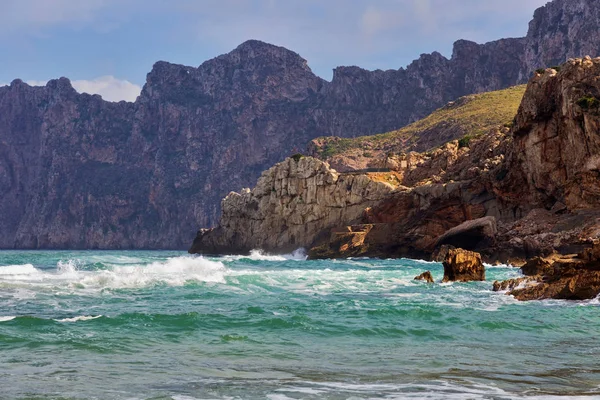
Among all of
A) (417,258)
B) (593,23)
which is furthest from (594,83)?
(593,23)

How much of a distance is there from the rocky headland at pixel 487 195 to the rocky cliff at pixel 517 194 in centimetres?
10

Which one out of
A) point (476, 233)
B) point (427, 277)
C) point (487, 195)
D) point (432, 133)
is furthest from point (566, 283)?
point (432, 133)

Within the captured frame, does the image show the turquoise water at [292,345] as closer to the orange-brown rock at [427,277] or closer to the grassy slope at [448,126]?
the orange-brown rock at [427,277]

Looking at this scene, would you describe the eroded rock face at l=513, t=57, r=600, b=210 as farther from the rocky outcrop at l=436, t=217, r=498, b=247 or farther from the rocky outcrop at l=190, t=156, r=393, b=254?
the rocky outcrop at l=190, t=156, r=393, b=254

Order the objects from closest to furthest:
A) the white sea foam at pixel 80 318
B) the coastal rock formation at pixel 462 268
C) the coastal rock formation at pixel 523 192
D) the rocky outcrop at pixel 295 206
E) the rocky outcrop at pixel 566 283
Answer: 1. the white sea foam at pixel 80 318
2. the rocky outcrop at pixel 566 283
3. the coastal rock formation at pixel 462 268
4. the coastal rock formation at pixel 523 192
5. the rocky outcrop at pixel 295 206

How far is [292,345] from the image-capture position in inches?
761

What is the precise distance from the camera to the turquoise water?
45.4 feet

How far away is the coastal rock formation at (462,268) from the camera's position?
39188mm

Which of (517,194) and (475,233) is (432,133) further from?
(475,233)

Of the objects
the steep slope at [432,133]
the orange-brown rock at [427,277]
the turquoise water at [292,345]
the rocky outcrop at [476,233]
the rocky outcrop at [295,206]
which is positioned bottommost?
the turquoise water at [292,345]

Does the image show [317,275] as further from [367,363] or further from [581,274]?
[367,363]

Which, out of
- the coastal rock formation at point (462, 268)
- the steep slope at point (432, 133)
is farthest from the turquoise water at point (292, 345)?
the steep slope at point (432, 133)

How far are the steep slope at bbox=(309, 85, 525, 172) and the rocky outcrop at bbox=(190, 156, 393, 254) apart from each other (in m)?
26.5

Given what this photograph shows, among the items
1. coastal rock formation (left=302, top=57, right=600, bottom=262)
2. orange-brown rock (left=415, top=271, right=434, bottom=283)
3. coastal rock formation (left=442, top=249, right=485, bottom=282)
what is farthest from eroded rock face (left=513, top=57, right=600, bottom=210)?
orange-brown rock (left=415, top=271, right=434, bottom=283)
